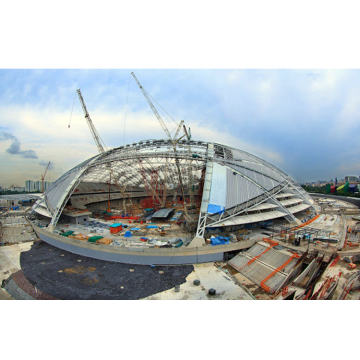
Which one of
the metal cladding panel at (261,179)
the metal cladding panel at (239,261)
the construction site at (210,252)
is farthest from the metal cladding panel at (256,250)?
the metal cladding panel at (261,179)

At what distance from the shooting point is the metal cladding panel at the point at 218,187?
2694cm

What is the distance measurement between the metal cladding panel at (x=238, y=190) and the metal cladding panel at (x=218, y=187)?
66 cm

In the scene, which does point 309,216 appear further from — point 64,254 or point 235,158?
point 64,254

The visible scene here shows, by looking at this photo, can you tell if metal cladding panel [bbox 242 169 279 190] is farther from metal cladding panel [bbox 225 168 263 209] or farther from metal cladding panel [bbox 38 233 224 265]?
metal cladding panel [bbox 38 233 224 265]

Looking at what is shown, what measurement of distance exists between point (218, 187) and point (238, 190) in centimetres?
337

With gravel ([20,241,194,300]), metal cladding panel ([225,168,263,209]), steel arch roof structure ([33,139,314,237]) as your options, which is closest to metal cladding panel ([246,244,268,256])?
steel arch roof structure ([33,139,314,237])

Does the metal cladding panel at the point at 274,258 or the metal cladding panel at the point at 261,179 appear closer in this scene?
the metal cladding panel at the point at 274,258

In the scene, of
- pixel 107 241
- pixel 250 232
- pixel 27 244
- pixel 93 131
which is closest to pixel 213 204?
pixel 250 232

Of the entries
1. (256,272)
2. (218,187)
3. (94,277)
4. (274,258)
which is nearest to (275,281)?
(256,272)

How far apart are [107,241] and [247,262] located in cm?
1927

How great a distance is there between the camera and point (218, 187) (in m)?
28.3

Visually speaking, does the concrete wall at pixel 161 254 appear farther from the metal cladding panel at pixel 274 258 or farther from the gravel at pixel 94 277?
the metal cladding panel at pixel 274 258

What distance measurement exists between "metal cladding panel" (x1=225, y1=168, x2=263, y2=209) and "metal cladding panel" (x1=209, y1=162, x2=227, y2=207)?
0.66 m

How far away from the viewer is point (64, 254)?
25.8 meters
